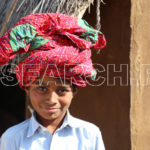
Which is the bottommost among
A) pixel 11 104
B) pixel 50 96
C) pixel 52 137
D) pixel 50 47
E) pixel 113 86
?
pixel 11 104

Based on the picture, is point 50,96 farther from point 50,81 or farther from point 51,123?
point 51,123

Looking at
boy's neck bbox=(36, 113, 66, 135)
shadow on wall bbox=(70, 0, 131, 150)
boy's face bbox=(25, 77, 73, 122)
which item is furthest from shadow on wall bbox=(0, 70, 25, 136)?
boy's face bbox=(25, 77, 73, 122)

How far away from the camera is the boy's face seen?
68.1 inches

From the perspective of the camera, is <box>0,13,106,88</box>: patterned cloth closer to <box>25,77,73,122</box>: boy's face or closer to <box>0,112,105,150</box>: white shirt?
<box>25,77,73,122</box>: boy's face

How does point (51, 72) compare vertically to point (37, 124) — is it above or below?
above

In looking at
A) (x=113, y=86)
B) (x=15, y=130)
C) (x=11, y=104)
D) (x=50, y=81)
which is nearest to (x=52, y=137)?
(x=15, y=130)

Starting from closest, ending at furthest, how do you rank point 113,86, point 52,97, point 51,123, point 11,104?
point 52,97
point 51,123
point 113,86
point 11,104

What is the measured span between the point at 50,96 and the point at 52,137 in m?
0.27

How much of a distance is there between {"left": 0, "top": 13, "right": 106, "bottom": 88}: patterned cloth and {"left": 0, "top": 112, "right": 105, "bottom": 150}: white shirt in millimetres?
264

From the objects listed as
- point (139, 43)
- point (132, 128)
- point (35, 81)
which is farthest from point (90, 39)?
point (132, 128)

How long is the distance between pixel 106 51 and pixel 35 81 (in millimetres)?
1015

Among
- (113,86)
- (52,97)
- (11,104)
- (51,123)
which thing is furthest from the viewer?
(11,104)

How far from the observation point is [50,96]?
67.6 inches

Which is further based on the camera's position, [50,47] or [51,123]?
[51,123]
